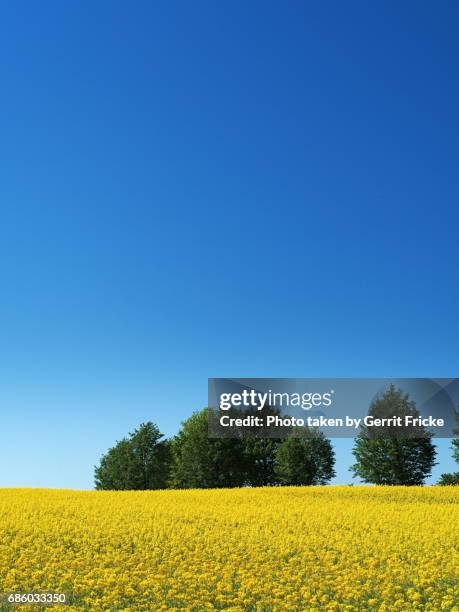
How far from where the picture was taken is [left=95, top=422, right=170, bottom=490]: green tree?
84625 millimetres

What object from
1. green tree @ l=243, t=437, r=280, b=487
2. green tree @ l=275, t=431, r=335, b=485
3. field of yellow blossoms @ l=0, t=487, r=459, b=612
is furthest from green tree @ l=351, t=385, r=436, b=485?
field of yellow blossoms @ l=0, t=487, r=459, b=612

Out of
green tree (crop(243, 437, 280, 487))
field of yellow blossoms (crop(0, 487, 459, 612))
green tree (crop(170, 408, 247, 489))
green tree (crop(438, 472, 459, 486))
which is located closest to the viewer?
field of yellow blossoms (crop(0, 487, 459, 612))

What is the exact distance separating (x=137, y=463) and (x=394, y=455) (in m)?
34.5

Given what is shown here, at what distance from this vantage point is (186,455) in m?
79.1

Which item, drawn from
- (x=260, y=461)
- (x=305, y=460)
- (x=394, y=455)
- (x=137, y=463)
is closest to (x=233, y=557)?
(x=394, y=455)

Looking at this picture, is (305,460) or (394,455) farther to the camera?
(305,460)

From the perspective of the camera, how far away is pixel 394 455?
226ft

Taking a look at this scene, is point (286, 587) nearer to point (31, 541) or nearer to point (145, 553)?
point (145, 553)

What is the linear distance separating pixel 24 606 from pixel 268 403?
67.4 m

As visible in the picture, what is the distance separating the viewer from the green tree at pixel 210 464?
254 feet

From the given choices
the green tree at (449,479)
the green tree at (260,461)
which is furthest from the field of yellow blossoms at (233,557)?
the green tree at (260,461)

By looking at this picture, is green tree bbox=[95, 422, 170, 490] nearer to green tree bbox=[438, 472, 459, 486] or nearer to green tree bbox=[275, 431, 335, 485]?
green tree bbox=[275, 431, 335, 485]

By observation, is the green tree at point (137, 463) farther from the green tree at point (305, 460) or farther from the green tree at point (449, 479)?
the green tree at point (449, 479)

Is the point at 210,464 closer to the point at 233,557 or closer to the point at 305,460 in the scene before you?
the point at 305,460
